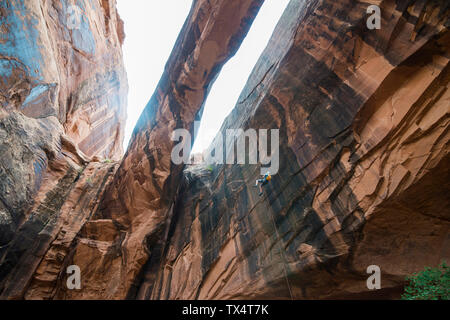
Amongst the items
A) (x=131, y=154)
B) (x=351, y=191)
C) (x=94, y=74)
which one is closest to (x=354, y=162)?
(x=351, y=191)

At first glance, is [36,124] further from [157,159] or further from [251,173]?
[251,173]

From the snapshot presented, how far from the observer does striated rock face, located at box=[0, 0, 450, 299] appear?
18.3 feet

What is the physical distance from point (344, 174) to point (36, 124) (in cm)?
1283

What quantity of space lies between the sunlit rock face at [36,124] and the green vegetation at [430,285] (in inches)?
466

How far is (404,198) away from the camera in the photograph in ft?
17.4

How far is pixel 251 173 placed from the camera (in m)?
9.08

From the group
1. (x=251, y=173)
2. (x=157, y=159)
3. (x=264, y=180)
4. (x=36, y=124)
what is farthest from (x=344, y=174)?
(x=36, y=124)

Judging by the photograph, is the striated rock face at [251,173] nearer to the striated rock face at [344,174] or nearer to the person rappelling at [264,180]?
the striated rock face at [344,174]

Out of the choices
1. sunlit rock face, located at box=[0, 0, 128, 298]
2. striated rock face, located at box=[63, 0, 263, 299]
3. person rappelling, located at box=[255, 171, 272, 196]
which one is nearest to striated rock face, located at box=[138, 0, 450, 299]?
person rappelling, located at box=[255, 171, 272, 196]

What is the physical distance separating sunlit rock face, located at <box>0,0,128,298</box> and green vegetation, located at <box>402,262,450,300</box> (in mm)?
11824

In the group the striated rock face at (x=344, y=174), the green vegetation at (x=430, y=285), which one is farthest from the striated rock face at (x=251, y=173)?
the green vegetation at (x=430, y=285)

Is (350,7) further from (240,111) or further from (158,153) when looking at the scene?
(158,153)

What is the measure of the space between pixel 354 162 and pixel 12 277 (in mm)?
12166

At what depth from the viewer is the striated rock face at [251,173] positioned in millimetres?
5566
